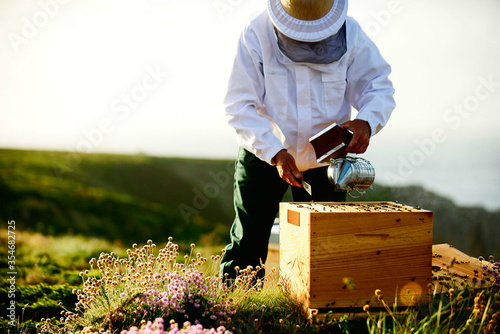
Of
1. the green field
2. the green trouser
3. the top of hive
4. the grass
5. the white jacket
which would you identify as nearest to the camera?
the grass

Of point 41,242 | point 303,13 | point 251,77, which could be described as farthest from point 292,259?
point 41,242

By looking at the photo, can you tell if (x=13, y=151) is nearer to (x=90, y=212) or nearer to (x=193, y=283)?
(x=90, y=212)

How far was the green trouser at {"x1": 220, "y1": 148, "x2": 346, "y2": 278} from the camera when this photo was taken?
3.03m

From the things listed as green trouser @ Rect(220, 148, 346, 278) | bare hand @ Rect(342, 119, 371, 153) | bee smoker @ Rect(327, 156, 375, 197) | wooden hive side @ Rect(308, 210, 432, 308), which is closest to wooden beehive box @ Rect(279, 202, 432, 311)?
wooden hive side @ Rect(308, 210, 432, 308)

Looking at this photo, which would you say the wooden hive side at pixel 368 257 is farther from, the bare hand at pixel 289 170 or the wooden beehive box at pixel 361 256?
the bare hand at pixel 289 170

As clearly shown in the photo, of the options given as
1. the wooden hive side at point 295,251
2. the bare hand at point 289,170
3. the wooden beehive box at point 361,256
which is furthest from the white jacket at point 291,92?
the wooden beehive box at point 361,256

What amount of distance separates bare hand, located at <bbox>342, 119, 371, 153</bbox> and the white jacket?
0.40 ft

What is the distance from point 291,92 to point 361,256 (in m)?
1.19

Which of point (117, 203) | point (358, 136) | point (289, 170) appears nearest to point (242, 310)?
point (289, 170)

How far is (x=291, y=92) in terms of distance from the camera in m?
2.90

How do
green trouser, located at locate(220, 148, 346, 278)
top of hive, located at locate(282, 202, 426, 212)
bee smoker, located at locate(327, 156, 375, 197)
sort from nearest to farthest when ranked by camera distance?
1. top of hive, located at locate(282, 202, 426, 212)
2. bee smoker, located at locate(327, 156, 375, 197)
3. green trouser, located at locate(220, 148, 346, 278)

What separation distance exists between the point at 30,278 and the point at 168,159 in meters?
6.43

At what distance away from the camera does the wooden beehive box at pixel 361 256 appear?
7.19 ft

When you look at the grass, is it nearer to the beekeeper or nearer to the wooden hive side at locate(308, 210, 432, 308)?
the wooden hive side at locate(308, 210, 432, 308)
